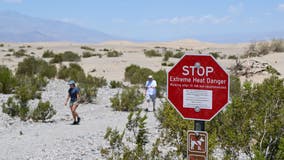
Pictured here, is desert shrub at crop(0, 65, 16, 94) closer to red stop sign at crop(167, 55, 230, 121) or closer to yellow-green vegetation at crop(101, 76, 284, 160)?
yellow-green vegetation at crop(101, 76, 284, 160)

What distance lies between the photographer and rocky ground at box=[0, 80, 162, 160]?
1160cm

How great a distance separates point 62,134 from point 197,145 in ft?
32.1

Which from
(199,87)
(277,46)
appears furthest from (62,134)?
(277,46)

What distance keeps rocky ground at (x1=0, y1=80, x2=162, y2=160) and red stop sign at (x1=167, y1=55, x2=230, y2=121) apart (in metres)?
6.28

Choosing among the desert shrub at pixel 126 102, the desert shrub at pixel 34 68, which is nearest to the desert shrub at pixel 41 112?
the desert shrub at pixel 126 102

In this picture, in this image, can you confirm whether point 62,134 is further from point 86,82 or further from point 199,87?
point 86,82

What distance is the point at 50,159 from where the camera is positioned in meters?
11.0

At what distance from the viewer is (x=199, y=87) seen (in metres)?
5.07

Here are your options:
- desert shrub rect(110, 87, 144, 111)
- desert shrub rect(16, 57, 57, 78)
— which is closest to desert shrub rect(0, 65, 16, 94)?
desert shrub rect(110, 87, 144, 111)

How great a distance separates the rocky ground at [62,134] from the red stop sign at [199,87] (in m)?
6.28

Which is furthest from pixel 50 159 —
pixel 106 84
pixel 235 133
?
pixel 106 84

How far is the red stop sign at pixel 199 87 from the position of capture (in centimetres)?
501

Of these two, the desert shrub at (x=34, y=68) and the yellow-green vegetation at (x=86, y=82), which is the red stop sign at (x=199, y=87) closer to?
the yellow-green vegetation at (x=86, y=82)

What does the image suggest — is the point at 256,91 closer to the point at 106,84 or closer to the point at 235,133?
the point at 235,133
